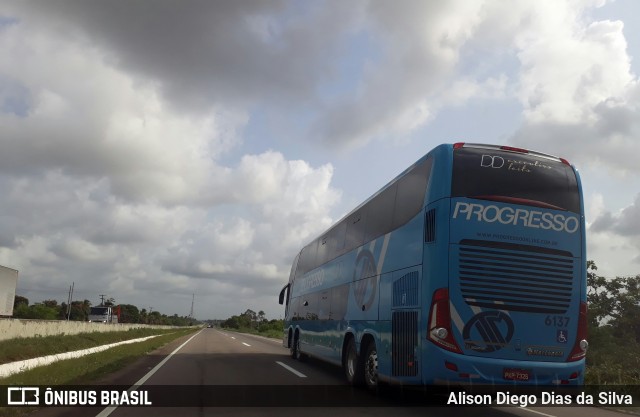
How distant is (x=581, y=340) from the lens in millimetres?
8266

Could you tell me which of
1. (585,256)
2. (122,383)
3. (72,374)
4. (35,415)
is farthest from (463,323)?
(72,374)

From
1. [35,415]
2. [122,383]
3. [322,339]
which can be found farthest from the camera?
[322,339]

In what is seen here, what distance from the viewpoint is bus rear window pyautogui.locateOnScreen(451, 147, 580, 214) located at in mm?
8289

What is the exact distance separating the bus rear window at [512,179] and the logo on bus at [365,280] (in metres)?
3.21

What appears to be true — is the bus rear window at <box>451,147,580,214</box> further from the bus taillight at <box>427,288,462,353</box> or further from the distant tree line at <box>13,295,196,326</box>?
the distant tree line at <box>13,295,196,326</box>

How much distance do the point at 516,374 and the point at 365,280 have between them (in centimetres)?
411

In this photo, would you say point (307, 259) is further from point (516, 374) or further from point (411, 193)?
point (516, 374)

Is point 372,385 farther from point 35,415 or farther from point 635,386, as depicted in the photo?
point 635,386

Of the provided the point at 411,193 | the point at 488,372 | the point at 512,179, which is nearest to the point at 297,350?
the point at 411,193

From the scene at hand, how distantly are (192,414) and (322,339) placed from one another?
22.4 feet

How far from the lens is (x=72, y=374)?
13.0m

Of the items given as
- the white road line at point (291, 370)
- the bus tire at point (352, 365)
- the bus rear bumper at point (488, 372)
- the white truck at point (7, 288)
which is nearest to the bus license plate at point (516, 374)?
the bus rear bumper at point (488, 372)

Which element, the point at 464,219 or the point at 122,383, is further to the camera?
the point at 122,383

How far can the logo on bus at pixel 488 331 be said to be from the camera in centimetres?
780
